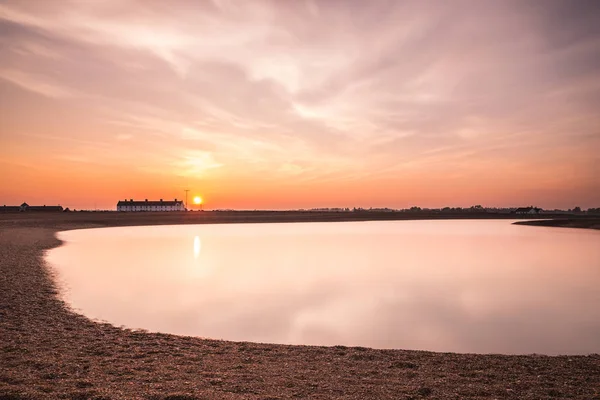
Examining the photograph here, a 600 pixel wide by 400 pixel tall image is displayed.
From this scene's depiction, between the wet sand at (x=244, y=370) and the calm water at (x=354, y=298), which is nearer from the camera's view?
the wet sand at (x=244, y=370)

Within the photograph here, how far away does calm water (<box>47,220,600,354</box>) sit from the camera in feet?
44.9

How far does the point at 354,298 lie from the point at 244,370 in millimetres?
10400

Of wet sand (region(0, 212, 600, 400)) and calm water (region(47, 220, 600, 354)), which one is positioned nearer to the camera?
wet sand (region(0, 212, 600, 400))

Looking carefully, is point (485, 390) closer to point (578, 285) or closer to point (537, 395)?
point (537, 395)

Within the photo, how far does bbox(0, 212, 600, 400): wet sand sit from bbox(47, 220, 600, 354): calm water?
1.73 m

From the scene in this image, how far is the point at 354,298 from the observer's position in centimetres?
1936

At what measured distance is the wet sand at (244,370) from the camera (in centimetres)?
827

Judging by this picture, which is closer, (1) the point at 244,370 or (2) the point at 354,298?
(1) the point at 244,370

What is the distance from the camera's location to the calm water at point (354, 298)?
1368cm

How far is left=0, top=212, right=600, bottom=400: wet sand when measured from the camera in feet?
27.1

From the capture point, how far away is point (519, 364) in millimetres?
10250

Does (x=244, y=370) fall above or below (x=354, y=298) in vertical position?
above

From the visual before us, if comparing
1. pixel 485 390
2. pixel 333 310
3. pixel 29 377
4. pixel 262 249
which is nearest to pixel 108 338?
pixel 29 377

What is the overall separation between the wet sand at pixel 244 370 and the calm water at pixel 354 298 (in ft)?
5.67
